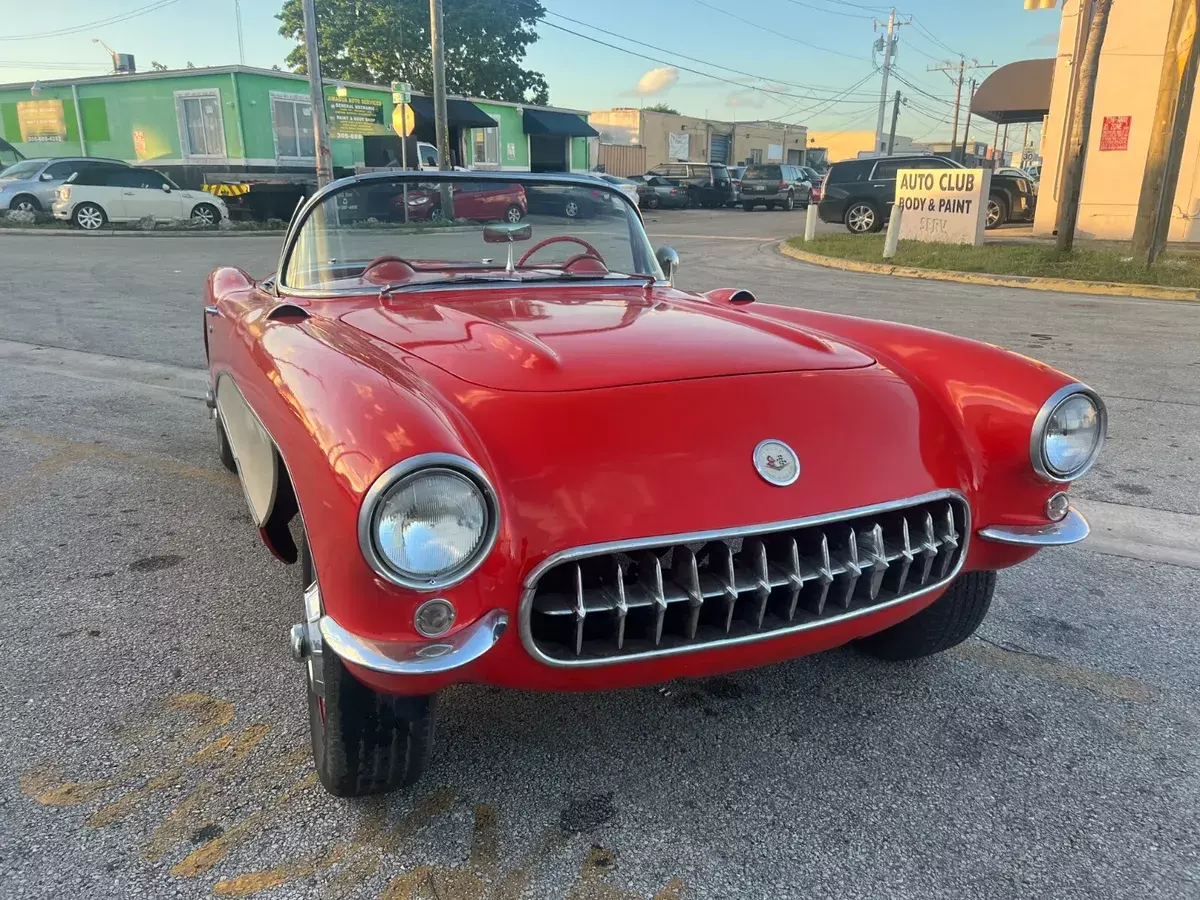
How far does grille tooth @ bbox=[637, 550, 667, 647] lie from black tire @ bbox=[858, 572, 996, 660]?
1.03 m

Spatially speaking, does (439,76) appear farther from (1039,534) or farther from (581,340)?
(1039,534)

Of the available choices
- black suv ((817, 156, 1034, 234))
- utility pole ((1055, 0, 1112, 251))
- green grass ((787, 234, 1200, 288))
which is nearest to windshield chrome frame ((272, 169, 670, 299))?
green grass ((787, 234, 1200, 288))

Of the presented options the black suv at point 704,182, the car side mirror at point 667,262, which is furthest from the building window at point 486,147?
the car side mirror at point 667,262

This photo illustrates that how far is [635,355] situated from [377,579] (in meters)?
0.94

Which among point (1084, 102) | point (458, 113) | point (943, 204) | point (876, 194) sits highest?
point (458, 113)

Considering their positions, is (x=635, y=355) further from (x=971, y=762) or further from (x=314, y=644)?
(x=971, y=762)

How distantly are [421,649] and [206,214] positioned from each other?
67.1ft

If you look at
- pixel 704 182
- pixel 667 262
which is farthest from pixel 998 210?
pixel 667 262

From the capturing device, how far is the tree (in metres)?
37.1

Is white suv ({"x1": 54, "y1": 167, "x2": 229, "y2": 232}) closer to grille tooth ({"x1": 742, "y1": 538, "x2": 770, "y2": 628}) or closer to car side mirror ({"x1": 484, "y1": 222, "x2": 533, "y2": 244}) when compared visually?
car side mirror ({"x1": 484, "y1": 222, "x2": 533, "y2": 244})

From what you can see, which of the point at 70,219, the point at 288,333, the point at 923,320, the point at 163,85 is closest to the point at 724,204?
the point at 163,85

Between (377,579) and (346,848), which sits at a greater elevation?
(377,579)

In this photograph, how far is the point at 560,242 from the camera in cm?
357

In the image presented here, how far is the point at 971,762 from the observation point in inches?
88.4
